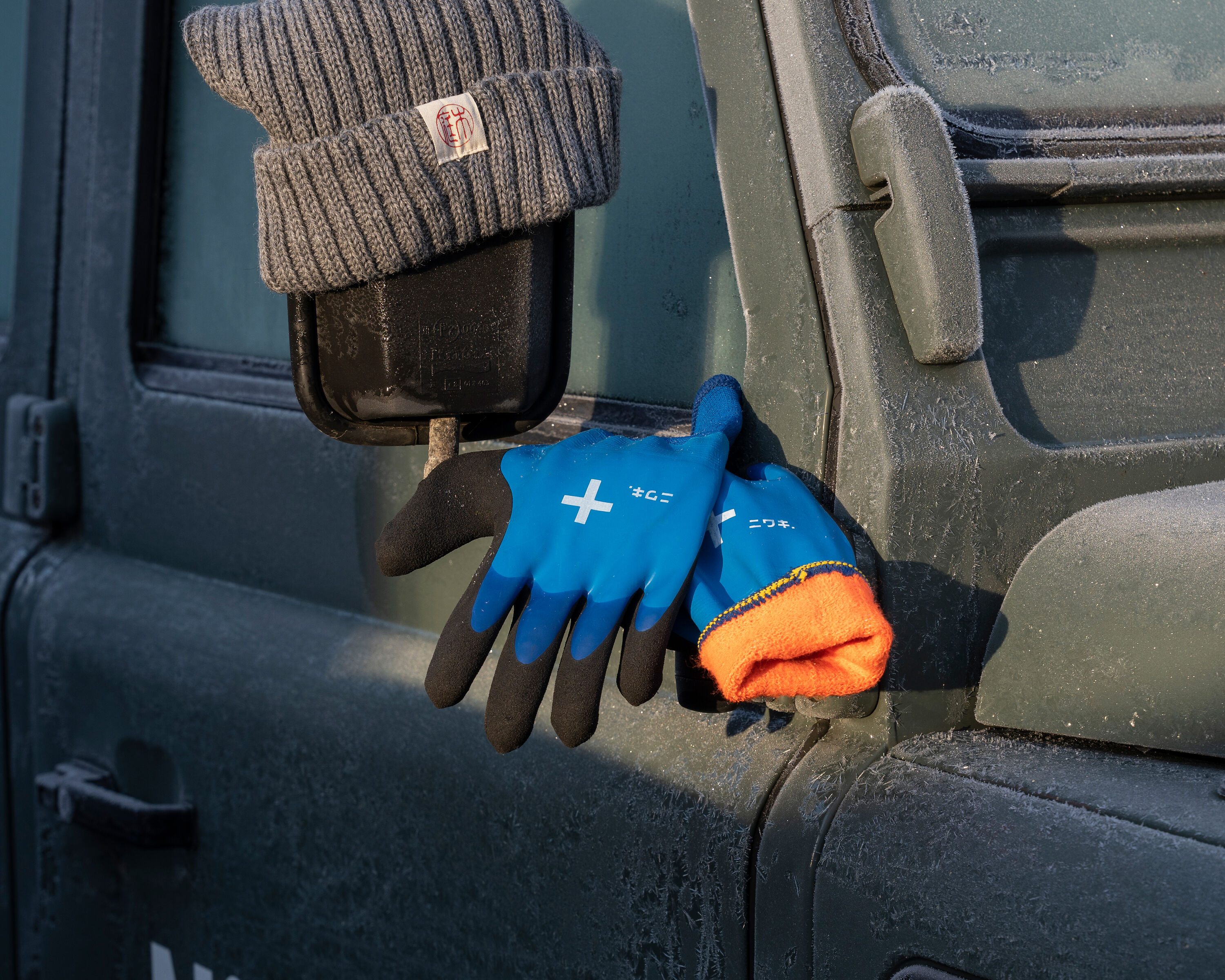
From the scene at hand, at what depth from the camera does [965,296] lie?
40.7 inches

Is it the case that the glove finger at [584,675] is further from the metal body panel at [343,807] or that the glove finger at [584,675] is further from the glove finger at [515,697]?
the metal body panel at [343,807]

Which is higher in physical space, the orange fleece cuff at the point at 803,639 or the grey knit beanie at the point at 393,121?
the grey knit beanie at the point at 393,121

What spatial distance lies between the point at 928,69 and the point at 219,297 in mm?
981

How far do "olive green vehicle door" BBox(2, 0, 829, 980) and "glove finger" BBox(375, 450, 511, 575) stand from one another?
0.23m

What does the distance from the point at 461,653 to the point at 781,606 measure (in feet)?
0.82

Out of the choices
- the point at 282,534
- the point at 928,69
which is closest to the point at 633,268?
the point at 928,69

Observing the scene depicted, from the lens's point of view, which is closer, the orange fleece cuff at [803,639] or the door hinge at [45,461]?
the orange fleece cuff at [803,639]

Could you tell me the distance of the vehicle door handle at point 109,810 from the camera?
1.61 metres

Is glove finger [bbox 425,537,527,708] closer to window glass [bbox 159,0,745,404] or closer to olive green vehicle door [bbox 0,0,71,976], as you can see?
window glass [bbox 159,0,745,404]

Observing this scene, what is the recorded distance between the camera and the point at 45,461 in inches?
72.4

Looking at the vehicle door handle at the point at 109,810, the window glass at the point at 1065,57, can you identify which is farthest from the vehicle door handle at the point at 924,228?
the vehicle door handle at the point at 109,810

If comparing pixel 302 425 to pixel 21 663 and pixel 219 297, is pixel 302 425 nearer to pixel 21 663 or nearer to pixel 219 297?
pixel 219 297

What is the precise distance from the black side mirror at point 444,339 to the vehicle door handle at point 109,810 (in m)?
0.73

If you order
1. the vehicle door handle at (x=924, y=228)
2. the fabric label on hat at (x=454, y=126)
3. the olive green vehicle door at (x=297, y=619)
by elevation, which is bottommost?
the olive green vehicle door at (x=297, y=619)
